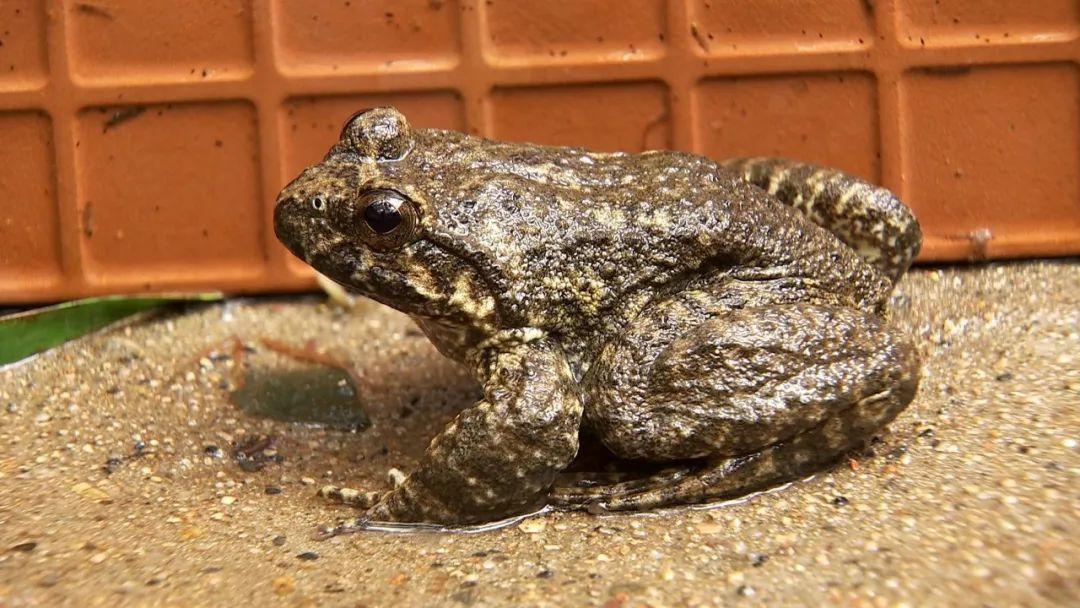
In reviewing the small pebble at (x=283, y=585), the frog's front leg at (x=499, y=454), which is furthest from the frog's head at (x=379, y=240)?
the small pebble at (x=283, y=585)

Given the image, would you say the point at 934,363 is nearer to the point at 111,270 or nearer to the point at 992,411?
the point at 992,411

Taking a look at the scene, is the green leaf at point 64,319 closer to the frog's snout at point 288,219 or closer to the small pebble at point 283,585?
the frog's snout at point 288,219

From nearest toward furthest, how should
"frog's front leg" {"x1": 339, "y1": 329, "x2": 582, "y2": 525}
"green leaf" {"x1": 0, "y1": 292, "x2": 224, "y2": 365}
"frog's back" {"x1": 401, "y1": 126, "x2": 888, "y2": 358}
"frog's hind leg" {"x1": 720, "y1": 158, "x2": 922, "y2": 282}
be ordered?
"frog's front leg" {"x1": 339, "y1": 329, "x2": 582, "y2": 525} < "frog's back" {"x1": 401, "y1": 126, "x2": 888, "y2": 358} < "frog's hind leg" {"x1": 720, "y1": 158, "x2": 922, "y2": 282} < "green leaf" {"x1": 0, "y1": 292, "x2": 224, "y2": 365}

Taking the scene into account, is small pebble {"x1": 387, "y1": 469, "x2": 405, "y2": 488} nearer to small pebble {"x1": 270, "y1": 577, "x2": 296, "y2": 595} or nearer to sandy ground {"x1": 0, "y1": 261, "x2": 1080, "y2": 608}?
sandy ground {"x1": 0, "y1": 261, "x2": 1080, "y2": 608}

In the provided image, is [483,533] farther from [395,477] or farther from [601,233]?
[601,233]

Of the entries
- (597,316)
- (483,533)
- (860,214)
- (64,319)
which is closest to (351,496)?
(483,533)

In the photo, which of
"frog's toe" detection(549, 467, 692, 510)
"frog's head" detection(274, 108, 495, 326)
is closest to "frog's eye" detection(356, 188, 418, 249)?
"frog's head" detection(274, 108, 495, 326)

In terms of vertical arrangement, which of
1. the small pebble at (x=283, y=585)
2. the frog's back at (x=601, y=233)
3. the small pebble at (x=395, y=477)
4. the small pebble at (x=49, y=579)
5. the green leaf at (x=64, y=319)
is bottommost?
the small pebble at (x=283, y=585)
